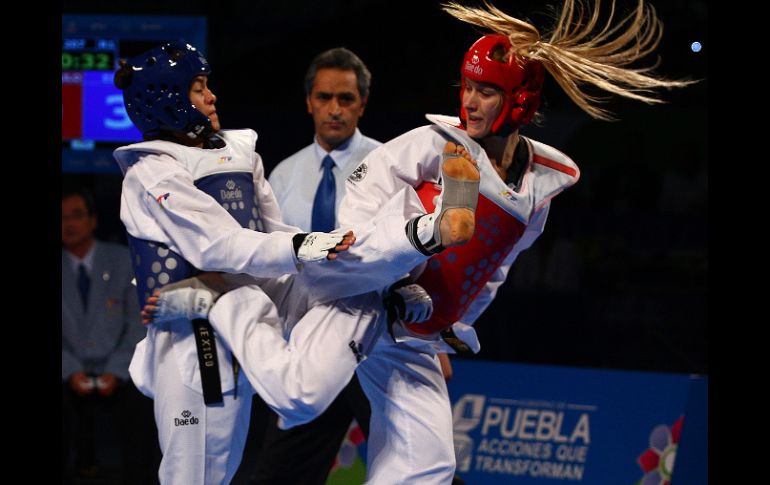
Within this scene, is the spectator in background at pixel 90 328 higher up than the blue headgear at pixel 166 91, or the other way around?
the blue headgear at pixel 166 91

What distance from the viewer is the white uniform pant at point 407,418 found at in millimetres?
3732

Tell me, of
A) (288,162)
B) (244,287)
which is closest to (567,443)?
(288,162)

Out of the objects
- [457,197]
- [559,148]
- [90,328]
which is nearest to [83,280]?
[90,328]

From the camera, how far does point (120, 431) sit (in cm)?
531

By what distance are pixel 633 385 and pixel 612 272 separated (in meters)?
1.41

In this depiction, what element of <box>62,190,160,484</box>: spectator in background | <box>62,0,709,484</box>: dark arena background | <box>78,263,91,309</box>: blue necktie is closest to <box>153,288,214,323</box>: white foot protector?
<box>62,190,160,484</box>: spectator in background

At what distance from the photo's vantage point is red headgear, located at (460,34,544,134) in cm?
379

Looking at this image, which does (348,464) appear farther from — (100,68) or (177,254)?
(100,68)

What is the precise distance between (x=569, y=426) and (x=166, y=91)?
3023 mm

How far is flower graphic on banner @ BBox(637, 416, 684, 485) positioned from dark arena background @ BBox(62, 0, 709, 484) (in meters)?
1.03

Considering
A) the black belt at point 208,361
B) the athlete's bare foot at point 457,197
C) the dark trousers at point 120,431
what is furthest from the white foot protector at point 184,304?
the dark trousers at point 120,431

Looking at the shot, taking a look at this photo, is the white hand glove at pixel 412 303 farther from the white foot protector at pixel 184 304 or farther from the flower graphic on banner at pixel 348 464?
the flower graphic on banner at pixel 348 464

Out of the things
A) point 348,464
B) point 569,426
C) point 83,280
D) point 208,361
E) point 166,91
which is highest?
point 166,91

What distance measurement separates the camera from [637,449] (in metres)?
5.48
